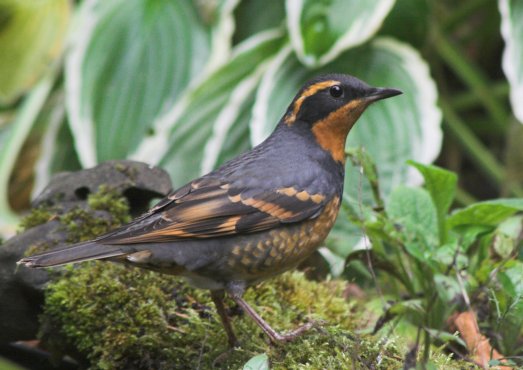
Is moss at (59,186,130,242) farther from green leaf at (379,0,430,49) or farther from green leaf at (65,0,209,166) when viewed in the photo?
green leaf at (379,0,430,49)

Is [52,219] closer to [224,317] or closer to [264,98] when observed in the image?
[224,317]

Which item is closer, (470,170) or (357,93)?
(357,93)

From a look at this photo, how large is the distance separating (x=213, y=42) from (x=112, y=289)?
2.72m

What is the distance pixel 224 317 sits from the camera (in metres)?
3.29

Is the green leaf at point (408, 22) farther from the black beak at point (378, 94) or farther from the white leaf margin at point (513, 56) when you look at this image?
the black beak at point (378, 94)

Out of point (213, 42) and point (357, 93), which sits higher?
point (213, 42)

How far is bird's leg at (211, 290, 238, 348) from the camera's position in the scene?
3.29 meters

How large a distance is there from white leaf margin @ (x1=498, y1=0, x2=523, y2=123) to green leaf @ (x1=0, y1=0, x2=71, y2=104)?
3091 mm

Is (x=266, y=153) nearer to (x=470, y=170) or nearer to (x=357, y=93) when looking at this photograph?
(x=357, y=93)

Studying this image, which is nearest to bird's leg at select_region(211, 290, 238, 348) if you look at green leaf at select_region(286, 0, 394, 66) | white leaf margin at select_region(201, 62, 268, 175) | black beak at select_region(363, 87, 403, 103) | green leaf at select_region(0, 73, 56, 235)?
black beak at select_region(363, 87, 403, 103)

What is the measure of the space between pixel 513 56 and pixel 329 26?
1.14 m

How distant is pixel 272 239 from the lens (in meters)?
3.27

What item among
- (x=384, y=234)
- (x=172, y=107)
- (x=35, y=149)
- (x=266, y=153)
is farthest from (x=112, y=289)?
(x=35, y=149)

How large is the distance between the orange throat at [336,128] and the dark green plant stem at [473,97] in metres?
3.00
